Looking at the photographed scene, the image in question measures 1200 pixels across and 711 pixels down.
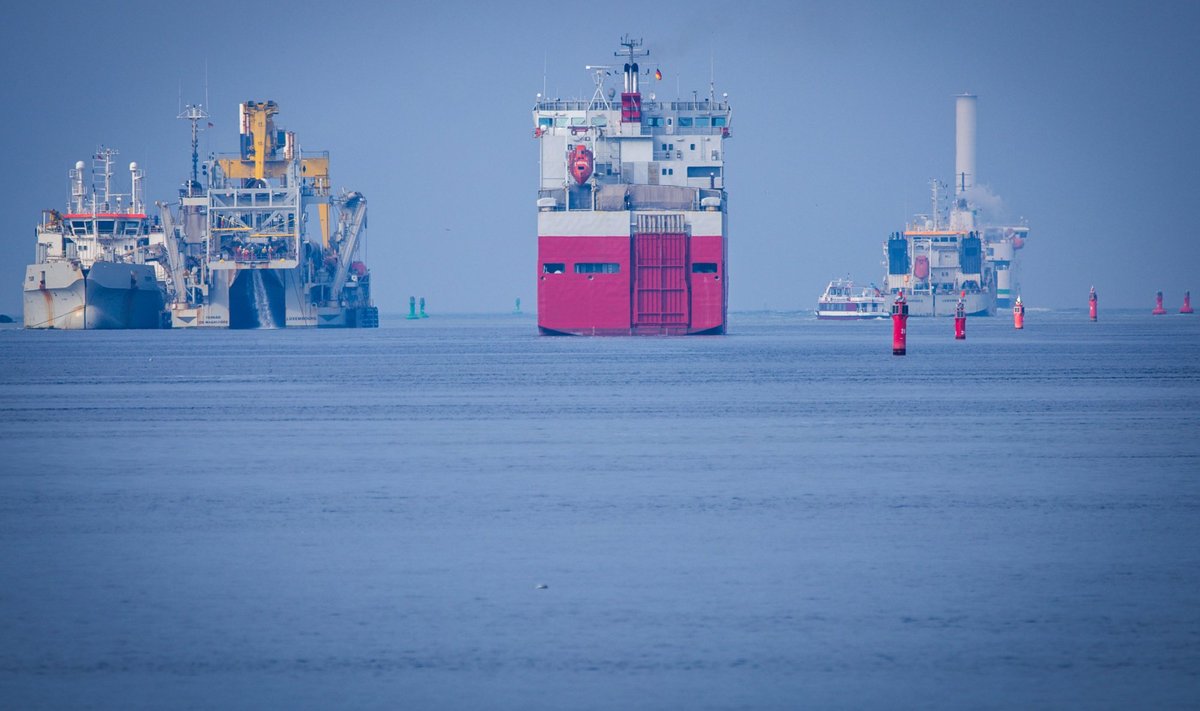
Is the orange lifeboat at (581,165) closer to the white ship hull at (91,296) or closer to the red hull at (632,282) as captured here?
the red hull at (632,282)

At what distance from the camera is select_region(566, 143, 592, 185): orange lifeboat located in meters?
62.3

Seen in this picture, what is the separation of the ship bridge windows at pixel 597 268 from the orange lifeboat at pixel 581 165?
333 cm

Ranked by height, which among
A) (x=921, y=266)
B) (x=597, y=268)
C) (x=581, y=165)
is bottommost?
(x=921, y=266)

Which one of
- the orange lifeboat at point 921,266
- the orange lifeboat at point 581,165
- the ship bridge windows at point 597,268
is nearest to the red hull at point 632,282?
the ship bridge windows at point 597,268

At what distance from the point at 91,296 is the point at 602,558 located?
8075 cm

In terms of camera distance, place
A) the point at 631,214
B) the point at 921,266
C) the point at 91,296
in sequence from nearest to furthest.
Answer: the point at 631,214 → the point at 91,296 → the point at 921,266

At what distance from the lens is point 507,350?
63.6 m

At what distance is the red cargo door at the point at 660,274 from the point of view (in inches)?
2402

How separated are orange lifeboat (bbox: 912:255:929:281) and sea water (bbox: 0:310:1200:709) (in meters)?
103

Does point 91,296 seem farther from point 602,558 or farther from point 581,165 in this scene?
point 602,558

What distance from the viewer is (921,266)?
425 feet

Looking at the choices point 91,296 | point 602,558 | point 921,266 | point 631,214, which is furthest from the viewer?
point 921,266

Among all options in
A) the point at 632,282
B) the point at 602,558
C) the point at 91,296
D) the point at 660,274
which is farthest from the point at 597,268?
the point at 602,558

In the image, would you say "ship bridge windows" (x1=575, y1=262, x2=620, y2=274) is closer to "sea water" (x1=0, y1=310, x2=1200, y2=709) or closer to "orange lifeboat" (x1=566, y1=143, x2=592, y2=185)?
"orange lifeboat" (x1=566, y1=143, x2=592, y2=185)
